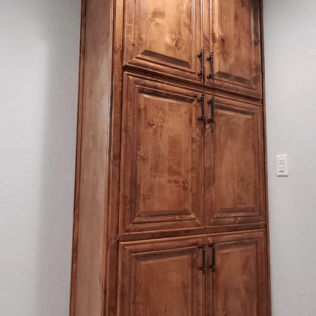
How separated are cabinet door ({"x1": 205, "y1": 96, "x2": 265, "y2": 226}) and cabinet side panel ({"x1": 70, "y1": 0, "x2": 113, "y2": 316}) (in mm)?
473

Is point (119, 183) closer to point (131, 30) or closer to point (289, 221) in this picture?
point (131, 30)

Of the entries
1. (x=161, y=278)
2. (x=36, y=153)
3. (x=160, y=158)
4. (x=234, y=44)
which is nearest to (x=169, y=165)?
(x=160, y=158)

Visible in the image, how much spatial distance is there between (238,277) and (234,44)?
112 cm

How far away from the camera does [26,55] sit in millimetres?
1342

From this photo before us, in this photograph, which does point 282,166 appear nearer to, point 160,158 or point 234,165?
point 234,165

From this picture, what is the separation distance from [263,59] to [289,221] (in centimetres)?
86

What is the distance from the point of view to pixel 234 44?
150 centimetres

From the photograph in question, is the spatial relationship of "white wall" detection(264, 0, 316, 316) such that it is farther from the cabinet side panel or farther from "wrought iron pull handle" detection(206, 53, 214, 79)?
the cabinet side panel

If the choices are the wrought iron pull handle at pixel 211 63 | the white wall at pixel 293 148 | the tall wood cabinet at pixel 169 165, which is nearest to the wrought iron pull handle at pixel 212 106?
the tall wood cabinet at pixel 169 165

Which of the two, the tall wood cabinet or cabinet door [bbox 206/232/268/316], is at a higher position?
the tall wood cabinet

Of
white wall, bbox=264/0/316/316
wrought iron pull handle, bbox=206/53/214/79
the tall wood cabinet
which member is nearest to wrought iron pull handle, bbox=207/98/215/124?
the tall wood cabinet

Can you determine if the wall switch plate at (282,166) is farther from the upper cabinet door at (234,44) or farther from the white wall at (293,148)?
the upper cabinet door at (234,44)

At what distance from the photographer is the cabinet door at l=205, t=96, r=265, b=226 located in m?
1.37

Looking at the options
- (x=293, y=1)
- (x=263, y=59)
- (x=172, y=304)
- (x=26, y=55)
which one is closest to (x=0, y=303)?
(x=172, y=304)
